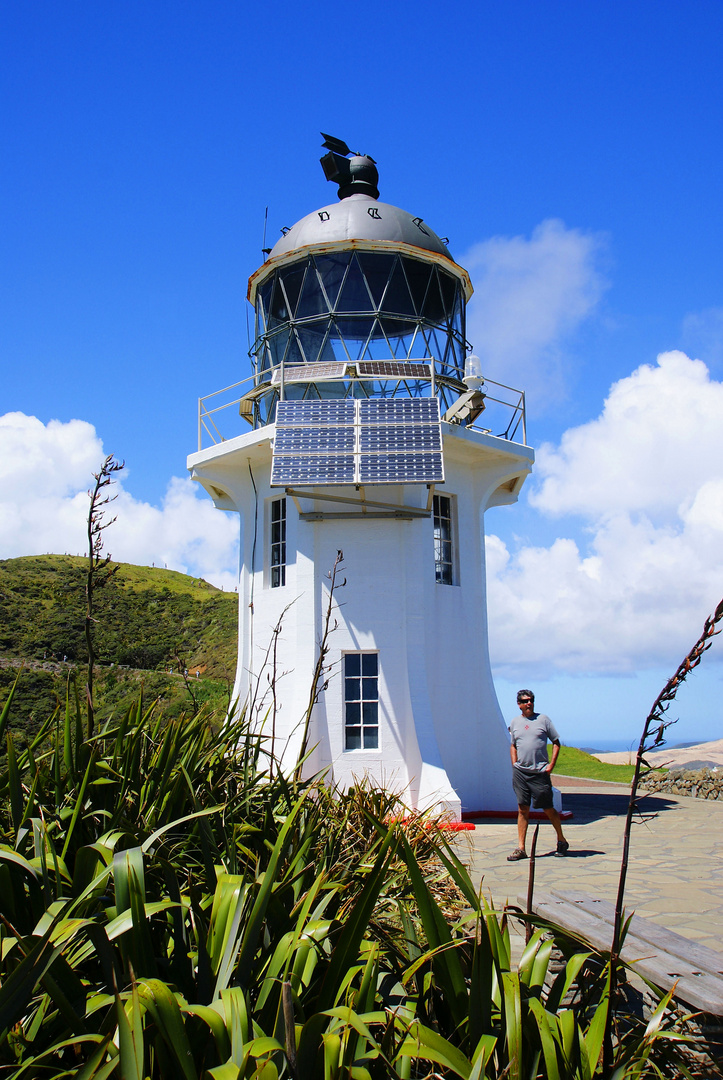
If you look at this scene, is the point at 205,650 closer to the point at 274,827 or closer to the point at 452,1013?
the point at 274,827

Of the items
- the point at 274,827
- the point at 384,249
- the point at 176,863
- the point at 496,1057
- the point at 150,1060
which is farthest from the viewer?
the point at 384,249

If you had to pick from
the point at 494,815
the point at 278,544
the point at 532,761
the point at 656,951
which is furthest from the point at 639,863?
the point at 278,544

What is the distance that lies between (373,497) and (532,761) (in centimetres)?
492

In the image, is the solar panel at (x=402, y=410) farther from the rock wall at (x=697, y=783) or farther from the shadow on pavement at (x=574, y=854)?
the rock wall at (x=697, y=783)

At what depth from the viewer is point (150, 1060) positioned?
2.34 m

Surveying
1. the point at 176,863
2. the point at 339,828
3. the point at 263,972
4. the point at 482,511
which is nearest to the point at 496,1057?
the point at 263,972

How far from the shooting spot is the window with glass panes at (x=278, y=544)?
13.2 m

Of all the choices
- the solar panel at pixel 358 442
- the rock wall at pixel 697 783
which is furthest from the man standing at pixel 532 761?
the rock wall at pixel 697 783

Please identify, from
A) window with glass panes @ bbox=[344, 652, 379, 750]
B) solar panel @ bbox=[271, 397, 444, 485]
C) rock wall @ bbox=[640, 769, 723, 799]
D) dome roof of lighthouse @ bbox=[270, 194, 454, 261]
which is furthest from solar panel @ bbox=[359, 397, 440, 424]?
rock wall @ bbox=[640, 769, 723, 799]

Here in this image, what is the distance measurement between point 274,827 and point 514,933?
186 cm

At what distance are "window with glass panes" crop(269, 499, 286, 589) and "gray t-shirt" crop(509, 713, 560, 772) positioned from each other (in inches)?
203

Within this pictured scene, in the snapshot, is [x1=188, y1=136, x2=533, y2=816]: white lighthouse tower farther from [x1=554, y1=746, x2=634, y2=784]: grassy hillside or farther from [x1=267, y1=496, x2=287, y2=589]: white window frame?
[x1=554, y1=746, x2=634, y2=784]: grassy hillside

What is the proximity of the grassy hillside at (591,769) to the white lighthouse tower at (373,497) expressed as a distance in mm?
7545

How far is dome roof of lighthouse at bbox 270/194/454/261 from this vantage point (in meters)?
13.4
